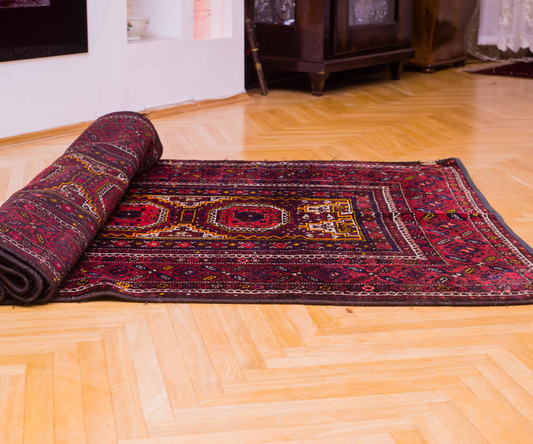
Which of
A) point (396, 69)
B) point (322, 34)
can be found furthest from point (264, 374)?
point (396, 69)

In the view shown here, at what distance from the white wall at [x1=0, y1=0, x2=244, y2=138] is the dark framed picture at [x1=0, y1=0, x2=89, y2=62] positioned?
0.17 ft

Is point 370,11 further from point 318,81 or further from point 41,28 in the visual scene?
point 41,28

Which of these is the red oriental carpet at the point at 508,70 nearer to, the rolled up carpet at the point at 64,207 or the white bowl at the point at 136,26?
the white bowl at the point at 136,26

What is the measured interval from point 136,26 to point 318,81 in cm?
131

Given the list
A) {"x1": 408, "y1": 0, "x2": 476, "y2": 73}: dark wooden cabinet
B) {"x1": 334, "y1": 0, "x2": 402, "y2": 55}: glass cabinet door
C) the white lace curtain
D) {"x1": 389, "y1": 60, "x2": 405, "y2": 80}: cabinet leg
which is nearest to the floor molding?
{"x1": 334, "y1": 0, "x2": 402, "y2": 55}: glass cabinet door

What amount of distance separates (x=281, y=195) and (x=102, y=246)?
0.81 m

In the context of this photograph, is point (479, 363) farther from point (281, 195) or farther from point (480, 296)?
point (281, 195)

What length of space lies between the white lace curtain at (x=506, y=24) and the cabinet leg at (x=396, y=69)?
1.37 meters

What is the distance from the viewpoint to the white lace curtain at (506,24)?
6.13 m

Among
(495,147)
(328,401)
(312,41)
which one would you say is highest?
(312,41)

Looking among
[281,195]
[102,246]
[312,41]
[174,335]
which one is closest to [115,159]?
[102,246]

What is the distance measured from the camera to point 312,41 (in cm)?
461

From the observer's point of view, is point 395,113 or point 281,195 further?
point 395,113

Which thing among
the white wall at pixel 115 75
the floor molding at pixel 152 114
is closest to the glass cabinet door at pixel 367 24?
the white wall at pixel 115 75
